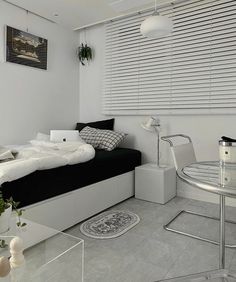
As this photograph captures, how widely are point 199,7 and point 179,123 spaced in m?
1.35

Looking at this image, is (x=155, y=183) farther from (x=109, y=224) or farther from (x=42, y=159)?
(x=42, y=159)

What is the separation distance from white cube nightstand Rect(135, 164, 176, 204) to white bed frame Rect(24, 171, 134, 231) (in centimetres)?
12

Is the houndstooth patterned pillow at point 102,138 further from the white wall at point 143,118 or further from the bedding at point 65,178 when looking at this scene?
the white wall at point 143,118

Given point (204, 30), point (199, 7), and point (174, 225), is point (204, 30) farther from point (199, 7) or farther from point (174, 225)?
point (174, 225)

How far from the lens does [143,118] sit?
3.21 m

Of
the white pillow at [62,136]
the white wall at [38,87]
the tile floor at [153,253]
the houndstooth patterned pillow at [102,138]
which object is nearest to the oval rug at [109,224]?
the tile floor at [153,253]

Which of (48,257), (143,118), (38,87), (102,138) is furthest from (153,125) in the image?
(48,257)

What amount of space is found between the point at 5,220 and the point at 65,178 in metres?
0.82

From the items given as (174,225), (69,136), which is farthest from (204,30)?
(174,225)

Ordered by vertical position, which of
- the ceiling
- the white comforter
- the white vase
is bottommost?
the white vase

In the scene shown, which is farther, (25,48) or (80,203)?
(25,48)

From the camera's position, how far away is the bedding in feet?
5.18

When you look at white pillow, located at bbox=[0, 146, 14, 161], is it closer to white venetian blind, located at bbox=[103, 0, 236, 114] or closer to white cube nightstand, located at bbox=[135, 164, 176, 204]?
white cube nightstand, located at bbox=[135, 164, 176, 204]

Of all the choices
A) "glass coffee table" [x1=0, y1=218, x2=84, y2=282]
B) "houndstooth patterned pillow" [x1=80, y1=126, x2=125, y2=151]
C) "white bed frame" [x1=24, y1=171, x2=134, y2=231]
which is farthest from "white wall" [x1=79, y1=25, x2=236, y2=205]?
"glass coffee table" [x1=0, y1=218, x2=84, y2=282]
